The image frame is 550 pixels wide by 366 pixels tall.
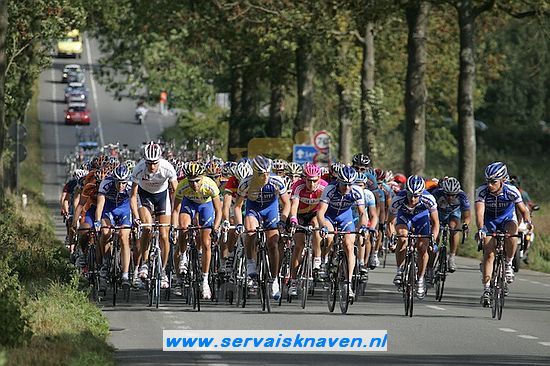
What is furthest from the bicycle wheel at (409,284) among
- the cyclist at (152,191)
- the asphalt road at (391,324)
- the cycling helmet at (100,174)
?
the cycling helmet at (100,174)

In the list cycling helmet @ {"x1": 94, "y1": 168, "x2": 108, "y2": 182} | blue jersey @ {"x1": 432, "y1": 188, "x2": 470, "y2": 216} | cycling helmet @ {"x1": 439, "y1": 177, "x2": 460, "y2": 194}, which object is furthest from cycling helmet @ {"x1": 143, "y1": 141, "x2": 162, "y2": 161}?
blue jersey @ {"x1": 432, "y1": 188, "x2": 470, "y2": 216}

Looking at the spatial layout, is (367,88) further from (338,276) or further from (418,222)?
(338,276)

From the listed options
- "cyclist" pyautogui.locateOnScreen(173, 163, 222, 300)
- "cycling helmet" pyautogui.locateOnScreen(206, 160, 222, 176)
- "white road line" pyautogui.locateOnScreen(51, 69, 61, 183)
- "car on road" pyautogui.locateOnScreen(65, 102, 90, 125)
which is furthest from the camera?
"car on road" pyautogui.locateOnScreen(65, 102, 90, 125)

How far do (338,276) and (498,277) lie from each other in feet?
6.43

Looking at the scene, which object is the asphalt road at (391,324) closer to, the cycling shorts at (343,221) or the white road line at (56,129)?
the cycling shorts at (343,221)

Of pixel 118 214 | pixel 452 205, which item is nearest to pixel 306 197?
pixel 118 214

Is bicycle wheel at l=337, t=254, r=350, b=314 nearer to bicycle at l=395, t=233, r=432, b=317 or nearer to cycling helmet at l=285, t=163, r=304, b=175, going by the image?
bicycle at l=395, t=233, r=432, b=317

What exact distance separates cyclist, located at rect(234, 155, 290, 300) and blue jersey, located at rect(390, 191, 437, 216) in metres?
1.55

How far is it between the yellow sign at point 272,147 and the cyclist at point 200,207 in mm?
30230

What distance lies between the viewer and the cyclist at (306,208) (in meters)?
21.4

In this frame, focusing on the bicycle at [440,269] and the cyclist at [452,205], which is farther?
the cyclist at [452,205]

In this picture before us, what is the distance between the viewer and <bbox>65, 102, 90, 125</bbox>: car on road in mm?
108438

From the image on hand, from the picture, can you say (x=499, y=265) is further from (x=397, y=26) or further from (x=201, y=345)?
(x=397, y=26)

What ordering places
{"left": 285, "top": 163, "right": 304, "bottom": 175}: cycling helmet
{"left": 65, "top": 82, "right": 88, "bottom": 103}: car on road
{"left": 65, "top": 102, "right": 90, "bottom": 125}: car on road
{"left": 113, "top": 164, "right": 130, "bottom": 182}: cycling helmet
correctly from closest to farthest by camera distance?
{"left": 113, "top": 164, "right": 130, "bottom": 182}: cycling helmet, {"left": 285, "top": 163, "right": 304, "bottom": 175}: cycling helmet, {"left": 65, "top": 102, "right": 90, "bottom": 125}: car on road, {"left": 65, "top": 82, "right": 88, "bottom": 103}: car on road
